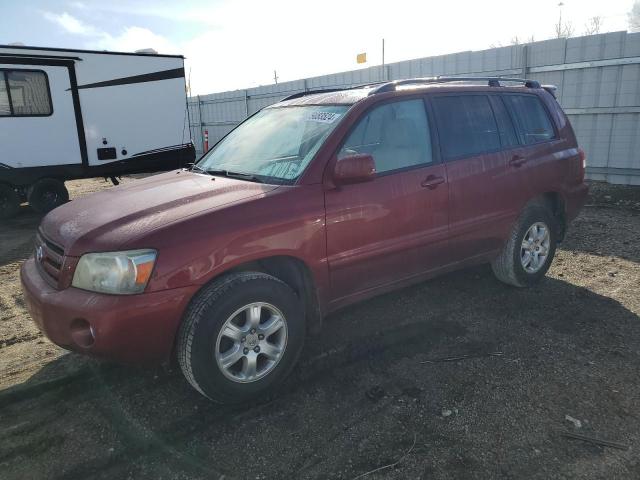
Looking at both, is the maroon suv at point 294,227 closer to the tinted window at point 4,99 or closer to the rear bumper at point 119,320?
the rear bumper at point 119,320

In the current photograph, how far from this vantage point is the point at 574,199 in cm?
A: 476

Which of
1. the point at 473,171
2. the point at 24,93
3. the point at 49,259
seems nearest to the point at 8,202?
the point at 24,93

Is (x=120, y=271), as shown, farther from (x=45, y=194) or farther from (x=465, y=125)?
(x=45, y=194)

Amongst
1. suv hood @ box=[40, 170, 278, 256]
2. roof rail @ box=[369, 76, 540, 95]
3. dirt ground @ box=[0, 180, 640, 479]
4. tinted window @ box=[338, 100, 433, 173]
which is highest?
roof rail @ box=[369, 76, 540, 95]

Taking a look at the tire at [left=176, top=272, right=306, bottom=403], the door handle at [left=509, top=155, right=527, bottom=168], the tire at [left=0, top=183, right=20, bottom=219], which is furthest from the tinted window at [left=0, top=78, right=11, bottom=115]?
the door handle at [left=509, top=155, right=527, bottom=168]

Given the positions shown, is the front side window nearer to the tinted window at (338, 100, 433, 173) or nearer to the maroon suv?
the maroon suv

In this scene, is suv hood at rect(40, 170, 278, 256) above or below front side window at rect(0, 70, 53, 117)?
below

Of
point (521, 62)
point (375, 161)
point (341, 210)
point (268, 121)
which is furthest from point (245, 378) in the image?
point (521, 62)

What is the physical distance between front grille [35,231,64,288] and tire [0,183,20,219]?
7.00 meters

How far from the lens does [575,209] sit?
4.83 metres

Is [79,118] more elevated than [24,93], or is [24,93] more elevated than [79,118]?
[24,93]

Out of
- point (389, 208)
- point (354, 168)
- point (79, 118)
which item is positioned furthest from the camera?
point (79, 118)

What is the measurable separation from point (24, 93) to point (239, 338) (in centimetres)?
860

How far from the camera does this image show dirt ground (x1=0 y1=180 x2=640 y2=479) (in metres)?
2.38
